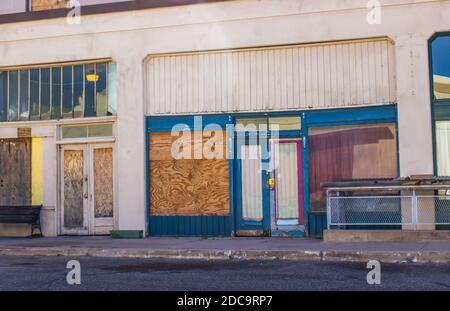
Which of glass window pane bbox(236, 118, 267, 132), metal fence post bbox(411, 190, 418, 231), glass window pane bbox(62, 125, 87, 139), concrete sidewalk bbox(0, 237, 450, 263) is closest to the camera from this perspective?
concrete sidewalk bbox(0, 237, 450, 263)

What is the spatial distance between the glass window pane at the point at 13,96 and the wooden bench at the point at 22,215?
244 cm

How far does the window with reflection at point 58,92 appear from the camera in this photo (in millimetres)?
16688

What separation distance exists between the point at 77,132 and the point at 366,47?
7.58 metres

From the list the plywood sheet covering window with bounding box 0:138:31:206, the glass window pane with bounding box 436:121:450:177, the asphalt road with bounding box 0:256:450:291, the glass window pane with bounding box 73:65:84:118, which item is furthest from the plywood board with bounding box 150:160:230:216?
the glass window pane with bounding box 436:121:450:177

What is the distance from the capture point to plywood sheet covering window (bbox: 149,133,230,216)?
1570 cm

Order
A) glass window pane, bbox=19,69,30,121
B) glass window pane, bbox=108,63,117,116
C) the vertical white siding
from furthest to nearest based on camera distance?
glass window pane, bbox=19,69,30,121 → glass window pane, bbox=108,63,117,116 → the vertical white siding

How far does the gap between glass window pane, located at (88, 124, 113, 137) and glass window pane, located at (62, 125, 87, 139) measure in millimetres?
204

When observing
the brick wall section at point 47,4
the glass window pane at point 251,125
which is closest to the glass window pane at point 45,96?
the brick wall section at point 47,4

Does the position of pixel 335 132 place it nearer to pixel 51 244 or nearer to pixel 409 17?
pixel 409 17

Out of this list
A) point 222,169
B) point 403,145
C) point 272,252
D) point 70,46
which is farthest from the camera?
point 70,46

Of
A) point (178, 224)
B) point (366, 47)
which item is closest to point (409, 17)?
point (366, 47)

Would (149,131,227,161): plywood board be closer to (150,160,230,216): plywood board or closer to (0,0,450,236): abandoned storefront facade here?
(0,0,450,236): abandoned storefront facade

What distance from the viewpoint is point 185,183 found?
15.9 m

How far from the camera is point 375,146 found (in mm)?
14797
